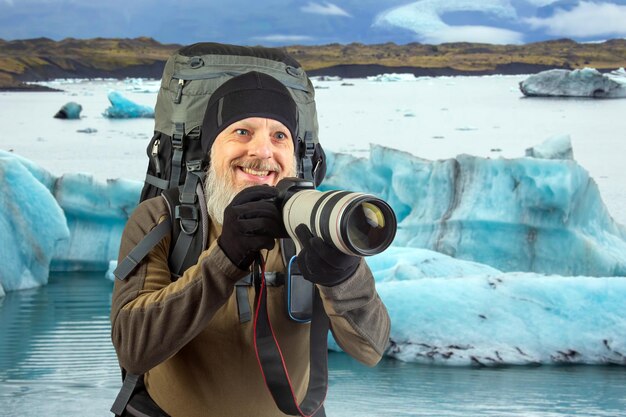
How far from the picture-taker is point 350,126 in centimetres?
1688

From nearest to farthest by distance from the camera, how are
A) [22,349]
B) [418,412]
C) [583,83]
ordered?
[418,412] → [22,349] → [583,83]

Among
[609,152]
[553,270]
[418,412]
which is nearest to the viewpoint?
[418,412]

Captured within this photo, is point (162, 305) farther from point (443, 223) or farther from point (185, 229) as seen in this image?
point (443, 223)

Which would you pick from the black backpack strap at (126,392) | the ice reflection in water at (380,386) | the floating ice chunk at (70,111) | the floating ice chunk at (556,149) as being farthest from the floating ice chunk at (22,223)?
the floating ice chunk at (70,111)

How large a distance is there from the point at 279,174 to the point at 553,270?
15.7 feet

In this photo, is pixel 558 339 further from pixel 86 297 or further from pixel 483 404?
pixel 86 297

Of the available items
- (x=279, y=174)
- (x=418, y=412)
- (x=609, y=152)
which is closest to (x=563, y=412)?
(x=418, y=412)

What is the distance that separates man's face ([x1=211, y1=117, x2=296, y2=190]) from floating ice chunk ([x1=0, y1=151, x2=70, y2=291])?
4192 millimetres

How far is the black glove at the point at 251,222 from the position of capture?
47.0 inches

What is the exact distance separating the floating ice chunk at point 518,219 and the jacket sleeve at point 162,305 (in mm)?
4769

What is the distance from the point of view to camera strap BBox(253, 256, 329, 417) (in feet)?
4.34

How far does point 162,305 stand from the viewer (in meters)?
1.28

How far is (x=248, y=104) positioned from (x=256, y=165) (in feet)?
0.33

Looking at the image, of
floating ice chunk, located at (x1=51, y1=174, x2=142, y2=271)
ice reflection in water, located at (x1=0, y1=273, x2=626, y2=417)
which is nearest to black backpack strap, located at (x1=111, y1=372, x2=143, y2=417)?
ice reflection in water, located at (x1=0, y1=273, x2=626, y2=417)
